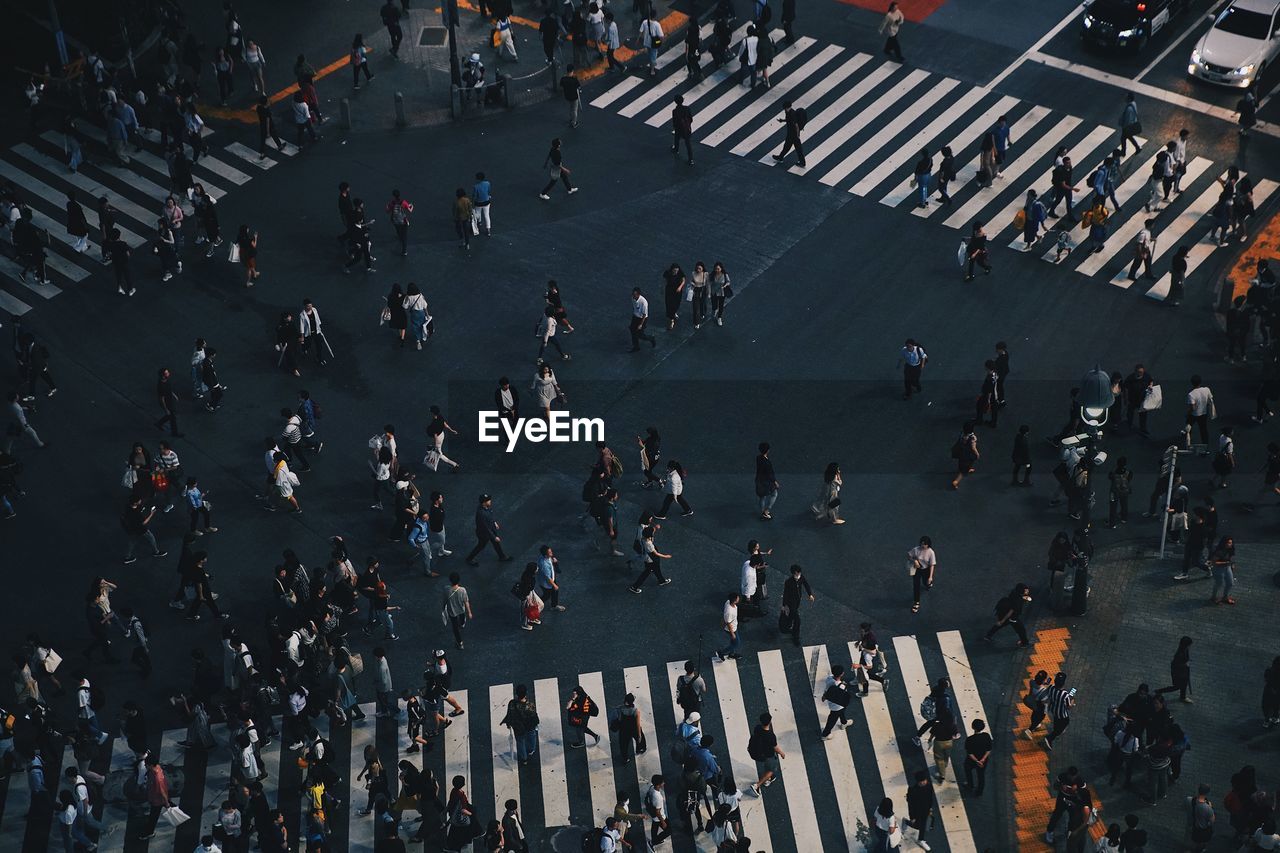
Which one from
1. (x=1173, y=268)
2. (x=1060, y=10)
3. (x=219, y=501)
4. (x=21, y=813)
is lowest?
(x=21, y=813)

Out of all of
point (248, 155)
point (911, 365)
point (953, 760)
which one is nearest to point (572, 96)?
point (248, 155)

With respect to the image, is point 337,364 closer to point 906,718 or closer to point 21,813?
point 21,813

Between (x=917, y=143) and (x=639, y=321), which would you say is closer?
(x=639, y=321)

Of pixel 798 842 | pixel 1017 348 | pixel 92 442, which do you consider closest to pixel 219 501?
pixel 92 442

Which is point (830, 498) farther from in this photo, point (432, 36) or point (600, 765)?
point (432, 36)

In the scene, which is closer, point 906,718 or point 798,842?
point 798,842

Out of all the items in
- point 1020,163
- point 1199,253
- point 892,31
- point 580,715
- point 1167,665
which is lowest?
point 1167,665

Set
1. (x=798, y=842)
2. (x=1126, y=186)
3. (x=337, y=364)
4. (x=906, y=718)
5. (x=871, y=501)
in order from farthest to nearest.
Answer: (x=1126, y=186) < (x=337, y=364) < (x=871, y=501) < (x=906, y=718) < (x=798, y=842)

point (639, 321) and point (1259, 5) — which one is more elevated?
point (1259, 5)
